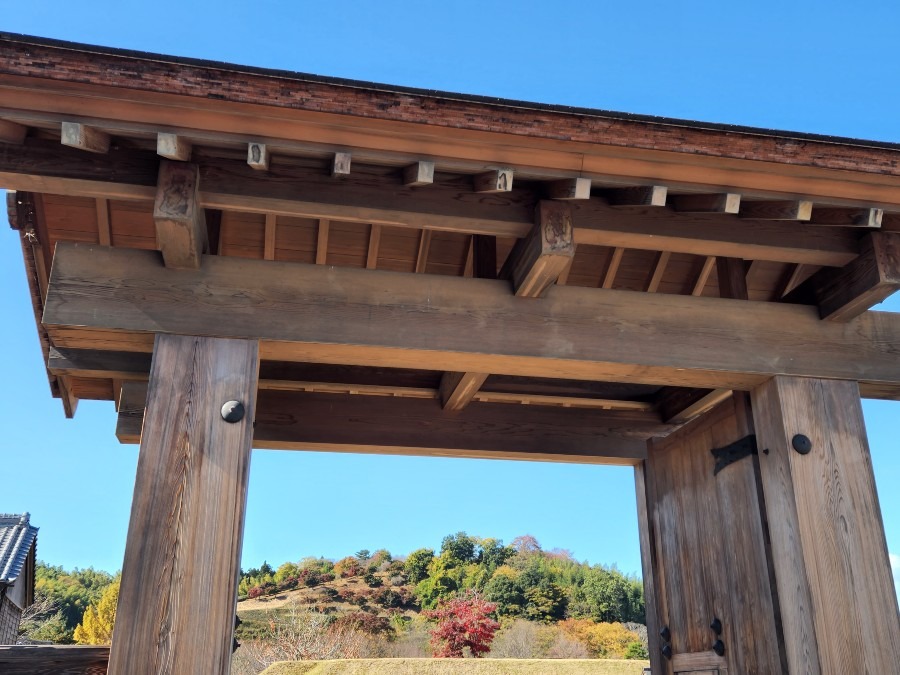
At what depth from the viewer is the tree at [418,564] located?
2473 cm

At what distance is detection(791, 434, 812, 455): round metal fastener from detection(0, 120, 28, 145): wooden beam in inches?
132

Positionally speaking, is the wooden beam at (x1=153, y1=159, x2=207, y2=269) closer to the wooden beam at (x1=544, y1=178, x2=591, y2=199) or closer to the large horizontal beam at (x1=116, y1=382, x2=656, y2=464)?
the wooden beam at (x1=544, y1=178, x2=591, y2=199)

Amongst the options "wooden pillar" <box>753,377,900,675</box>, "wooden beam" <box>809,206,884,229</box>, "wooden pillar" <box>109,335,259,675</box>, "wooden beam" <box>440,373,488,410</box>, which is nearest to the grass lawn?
"wooden beam" <box>440,373,488,410</box>

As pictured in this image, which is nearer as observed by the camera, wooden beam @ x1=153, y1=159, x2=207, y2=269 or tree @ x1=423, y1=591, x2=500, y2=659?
wooden beam @ x1=153, y1=159, x2=207, y2=269

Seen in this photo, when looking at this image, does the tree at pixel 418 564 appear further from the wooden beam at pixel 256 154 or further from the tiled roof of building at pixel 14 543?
the wooden beam at pixel 256 154

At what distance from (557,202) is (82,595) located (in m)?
31.5

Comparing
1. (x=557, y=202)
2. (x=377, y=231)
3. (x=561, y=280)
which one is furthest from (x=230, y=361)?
(x=561, y=280)

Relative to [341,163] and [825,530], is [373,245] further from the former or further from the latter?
[825,530]

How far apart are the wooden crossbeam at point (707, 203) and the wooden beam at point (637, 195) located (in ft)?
0.71

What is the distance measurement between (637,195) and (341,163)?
1225 mm

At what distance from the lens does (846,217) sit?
317 cm

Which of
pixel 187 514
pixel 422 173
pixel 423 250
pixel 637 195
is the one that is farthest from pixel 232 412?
pixel 637 195

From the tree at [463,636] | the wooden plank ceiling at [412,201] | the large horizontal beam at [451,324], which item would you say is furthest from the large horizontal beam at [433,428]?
the tree at [463,636]

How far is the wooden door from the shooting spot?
3.36 meters
